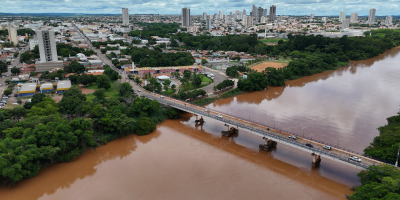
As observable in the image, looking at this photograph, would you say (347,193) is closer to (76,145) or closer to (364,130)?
(364,130)

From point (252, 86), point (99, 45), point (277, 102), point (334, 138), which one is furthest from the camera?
point (99, 45)

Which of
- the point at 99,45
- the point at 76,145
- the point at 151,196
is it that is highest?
the point at 99,45

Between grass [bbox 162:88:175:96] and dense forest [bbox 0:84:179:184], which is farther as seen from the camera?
grass [bbox 162:88:175:96]

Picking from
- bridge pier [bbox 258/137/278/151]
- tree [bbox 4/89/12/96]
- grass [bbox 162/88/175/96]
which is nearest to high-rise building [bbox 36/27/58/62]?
tree [bbox 4/89/12/96]

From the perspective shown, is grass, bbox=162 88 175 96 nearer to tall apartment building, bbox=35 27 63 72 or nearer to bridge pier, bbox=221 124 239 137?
bridge pier, bbox=221 124 239 137

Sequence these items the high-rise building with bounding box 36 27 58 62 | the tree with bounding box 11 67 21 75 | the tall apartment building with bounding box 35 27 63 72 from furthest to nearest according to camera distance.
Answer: the high-rise building with bounding box 36 27 58 62 → the tall apartment building with bounding box 35 27 63 72 → the tree with bounding box 11 67 21 75

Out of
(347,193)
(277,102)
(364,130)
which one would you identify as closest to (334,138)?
(364,130)

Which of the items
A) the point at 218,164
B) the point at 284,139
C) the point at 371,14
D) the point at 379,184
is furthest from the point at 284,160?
the point at 371,14
